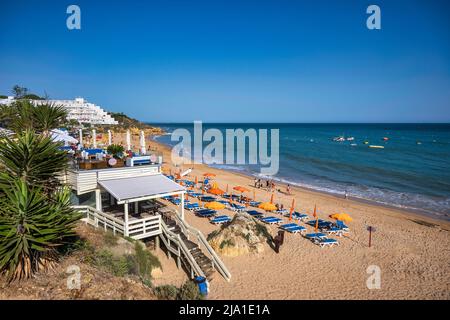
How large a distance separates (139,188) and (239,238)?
5016mm

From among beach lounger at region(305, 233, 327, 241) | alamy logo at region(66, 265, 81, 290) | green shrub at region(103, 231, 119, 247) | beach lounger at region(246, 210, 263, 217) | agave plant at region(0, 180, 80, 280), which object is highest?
agave plant at region(0, 180, 80, 280)

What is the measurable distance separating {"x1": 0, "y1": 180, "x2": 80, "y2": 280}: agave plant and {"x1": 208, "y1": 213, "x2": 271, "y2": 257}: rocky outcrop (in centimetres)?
718

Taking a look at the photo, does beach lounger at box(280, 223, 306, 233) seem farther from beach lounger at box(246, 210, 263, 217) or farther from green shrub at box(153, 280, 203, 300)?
green shrub at box(153, 280, 203, 300)

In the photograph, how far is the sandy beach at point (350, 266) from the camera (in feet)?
35.1

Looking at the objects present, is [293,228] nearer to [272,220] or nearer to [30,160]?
[272,220]

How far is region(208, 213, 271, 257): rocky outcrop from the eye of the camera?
13.2 metres

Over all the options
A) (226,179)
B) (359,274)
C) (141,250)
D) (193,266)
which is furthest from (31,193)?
(226,179)

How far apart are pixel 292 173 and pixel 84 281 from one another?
32969mm

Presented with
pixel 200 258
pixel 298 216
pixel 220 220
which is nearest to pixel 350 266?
pixel 298 216

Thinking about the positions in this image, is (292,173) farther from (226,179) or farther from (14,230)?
(14,230)

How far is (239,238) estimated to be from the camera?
44.1 feet

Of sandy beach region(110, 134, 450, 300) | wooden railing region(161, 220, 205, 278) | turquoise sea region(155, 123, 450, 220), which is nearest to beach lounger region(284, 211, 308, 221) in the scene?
sandy beach region(110, 134, 450, 300)
